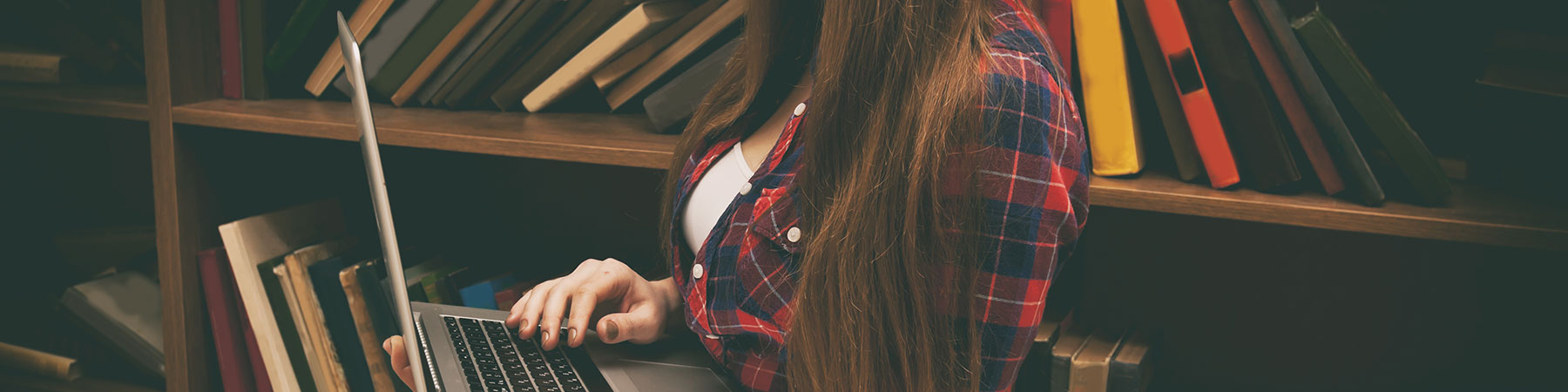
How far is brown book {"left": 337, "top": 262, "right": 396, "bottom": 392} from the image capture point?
1.02 metres

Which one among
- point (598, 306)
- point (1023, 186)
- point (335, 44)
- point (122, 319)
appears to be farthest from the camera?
point (122, 319)

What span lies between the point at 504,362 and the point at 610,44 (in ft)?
1.29

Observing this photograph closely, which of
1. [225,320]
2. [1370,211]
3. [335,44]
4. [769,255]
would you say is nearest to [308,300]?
[225,320]

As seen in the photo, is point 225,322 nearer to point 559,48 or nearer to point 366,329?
point 366,329

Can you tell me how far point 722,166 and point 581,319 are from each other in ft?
0.54

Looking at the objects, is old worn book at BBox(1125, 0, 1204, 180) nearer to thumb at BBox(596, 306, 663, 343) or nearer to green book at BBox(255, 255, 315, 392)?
thumb at BBox(596, 306, 663, 343)

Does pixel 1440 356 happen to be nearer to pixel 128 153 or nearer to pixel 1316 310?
pixel 1316 310

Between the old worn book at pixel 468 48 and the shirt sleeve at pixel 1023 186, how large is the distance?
1.94 ft

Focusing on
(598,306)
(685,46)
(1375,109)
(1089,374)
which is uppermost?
(685,46)

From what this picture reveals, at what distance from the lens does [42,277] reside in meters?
1.39

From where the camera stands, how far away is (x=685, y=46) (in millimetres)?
861

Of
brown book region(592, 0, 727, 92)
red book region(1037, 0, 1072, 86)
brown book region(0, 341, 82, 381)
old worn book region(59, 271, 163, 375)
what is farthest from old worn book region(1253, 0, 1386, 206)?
brown book region(0, 341, 82, 381)

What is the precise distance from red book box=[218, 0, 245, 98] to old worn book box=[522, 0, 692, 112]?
1.29 ft

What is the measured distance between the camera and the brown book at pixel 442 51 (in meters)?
0.92
